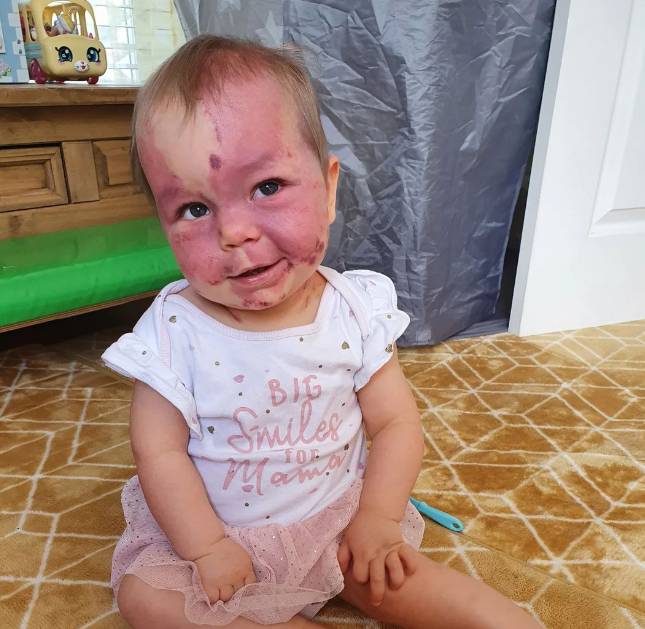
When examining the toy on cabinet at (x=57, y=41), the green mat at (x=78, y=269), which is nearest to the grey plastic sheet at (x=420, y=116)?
the toy on cabinet at (x=57, y=41)

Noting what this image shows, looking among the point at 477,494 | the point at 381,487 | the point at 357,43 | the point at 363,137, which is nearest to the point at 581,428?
the point at 477,494

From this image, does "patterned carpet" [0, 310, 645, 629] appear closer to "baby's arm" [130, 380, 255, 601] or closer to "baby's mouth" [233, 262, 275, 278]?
"baby's arm" [130, 380, 255, 601]

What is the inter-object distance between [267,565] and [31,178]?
875mm

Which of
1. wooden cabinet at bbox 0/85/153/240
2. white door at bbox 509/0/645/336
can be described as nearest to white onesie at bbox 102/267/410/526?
wooden cabinet at bbox 0/85/153/240

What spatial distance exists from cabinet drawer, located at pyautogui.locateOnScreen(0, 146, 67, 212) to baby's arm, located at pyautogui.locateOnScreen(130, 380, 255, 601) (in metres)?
0.70

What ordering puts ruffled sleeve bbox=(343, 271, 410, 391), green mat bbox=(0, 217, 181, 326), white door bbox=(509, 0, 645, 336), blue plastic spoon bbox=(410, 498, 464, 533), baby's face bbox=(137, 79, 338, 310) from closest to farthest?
baby's face bbox=(137, 79, 338, 310) < ruffled sleeve bbox=(343, 271, 410, 391) < blue plastic spoon bbox=(410, 498, 464, 533) < green mat bbox=(0, 217, 181, 326) < white door bbox=(509, 0, 645, 336)

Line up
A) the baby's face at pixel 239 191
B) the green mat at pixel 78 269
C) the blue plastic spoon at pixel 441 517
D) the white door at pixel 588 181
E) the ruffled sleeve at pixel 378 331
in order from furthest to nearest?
1. the white door at pixel 588 181
2. the green mat at pixel 78 269
3. the blue plastic spoon at pixel 441 517
4. the ruffled sleeve at pixel 378 331
5. the baby's face at pixel 239 191

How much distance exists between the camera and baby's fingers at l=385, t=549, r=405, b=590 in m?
0.56

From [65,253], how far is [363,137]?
1.90ft

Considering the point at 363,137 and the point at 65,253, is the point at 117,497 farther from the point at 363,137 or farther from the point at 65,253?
the point at 363,137

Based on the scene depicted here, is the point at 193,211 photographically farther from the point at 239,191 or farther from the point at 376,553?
the point at 376,553

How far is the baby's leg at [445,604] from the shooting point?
22.1 inches

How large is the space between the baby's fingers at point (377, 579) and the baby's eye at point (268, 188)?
35cm

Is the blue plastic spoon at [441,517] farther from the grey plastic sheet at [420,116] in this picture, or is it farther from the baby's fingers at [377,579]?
the grey plastic sheet at [420,116]
